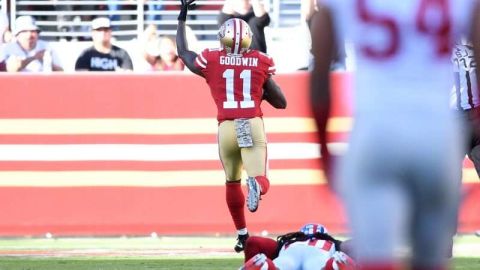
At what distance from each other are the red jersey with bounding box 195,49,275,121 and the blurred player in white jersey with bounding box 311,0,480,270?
7066 millimetres

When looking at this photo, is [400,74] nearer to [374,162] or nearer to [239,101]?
[374,162]

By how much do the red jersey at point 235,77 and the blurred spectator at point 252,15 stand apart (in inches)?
110

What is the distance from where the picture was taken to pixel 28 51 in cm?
1441

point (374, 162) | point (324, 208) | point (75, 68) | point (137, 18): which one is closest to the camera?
point (374, 162)

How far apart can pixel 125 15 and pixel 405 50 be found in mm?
11917

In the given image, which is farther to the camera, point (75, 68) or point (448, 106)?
point (75, 68)

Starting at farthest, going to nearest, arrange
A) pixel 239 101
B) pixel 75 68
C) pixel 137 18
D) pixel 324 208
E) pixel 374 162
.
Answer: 1. pixel 137 18
2. pixel 75 68
3. pixel 324 208
4. pixel 239 101
5. pixel 374 162

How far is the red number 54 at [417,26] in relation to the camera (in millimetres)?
4379

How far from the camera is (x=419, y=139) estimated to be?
430cm

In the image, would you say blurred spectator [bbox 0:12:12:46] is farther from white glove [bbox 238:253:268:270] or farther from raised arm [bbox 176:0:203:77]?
white glove [bbox 238:253:268:270]

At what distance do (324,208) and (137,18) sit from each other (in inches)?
142

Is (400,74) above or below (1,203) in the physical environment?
above

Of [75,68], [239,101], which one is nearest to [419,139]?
[239,101]

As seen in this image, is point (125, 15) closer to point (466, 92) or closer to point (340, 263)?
point (466, 92)
